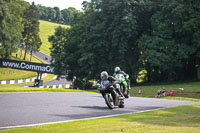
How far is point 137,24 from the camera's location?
155 ft

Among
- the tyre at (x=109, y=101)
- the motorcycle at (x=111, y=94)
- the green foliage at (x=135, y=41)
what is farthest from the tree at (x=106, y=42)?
the tyre at (x=109, y=101)

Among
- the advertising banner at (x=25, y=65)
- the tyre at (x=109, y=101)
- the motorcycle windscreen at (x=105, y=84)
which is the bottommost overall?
the tyre at (x=109, y=101)

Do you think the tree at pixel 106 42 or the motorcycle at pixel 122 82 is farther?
the tree at pixel 106 42

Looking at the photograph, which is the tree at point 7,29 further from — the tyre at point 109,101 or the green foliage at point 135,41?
the tyre at point 109,101

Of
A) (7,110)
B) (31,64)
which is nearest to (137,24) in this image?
(31,64)

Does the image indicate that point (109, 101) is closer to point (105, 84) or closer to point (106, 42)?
point (105, 84)

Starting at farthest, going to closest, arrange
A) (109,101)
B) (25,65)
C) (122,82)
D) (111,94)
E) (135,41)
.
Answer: (25,65)
(135,41)
(122,82)
(111,94)
(109,101)

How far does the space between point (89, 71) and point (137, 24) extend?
29.9 ft

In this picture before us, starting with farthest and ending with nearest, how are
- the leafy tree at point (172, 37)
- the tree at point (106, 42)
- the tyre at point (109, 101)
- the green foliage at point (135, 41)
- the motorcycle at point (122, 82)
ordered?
1. the tree at point (106, 42)
2. the green foliage at point (135, 41)
3. the leafy tree at point (172, 37)
4. the motorcycle at point (122, 82)
5. the tyre at point (109, 101)

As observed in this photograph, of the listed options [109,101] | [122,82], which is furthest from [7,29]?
[109,101]

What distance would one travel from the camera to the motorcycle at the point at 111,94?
1390 cm

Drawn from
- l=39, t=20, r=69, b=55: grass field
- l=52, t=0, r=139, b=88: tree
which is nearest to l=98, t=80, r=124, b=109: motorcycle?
l=52, t=0, r=139, b=88: tree

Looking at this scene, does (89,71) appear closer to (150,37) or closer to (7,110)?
(150,37)

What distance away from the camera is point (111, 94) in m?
14.5
